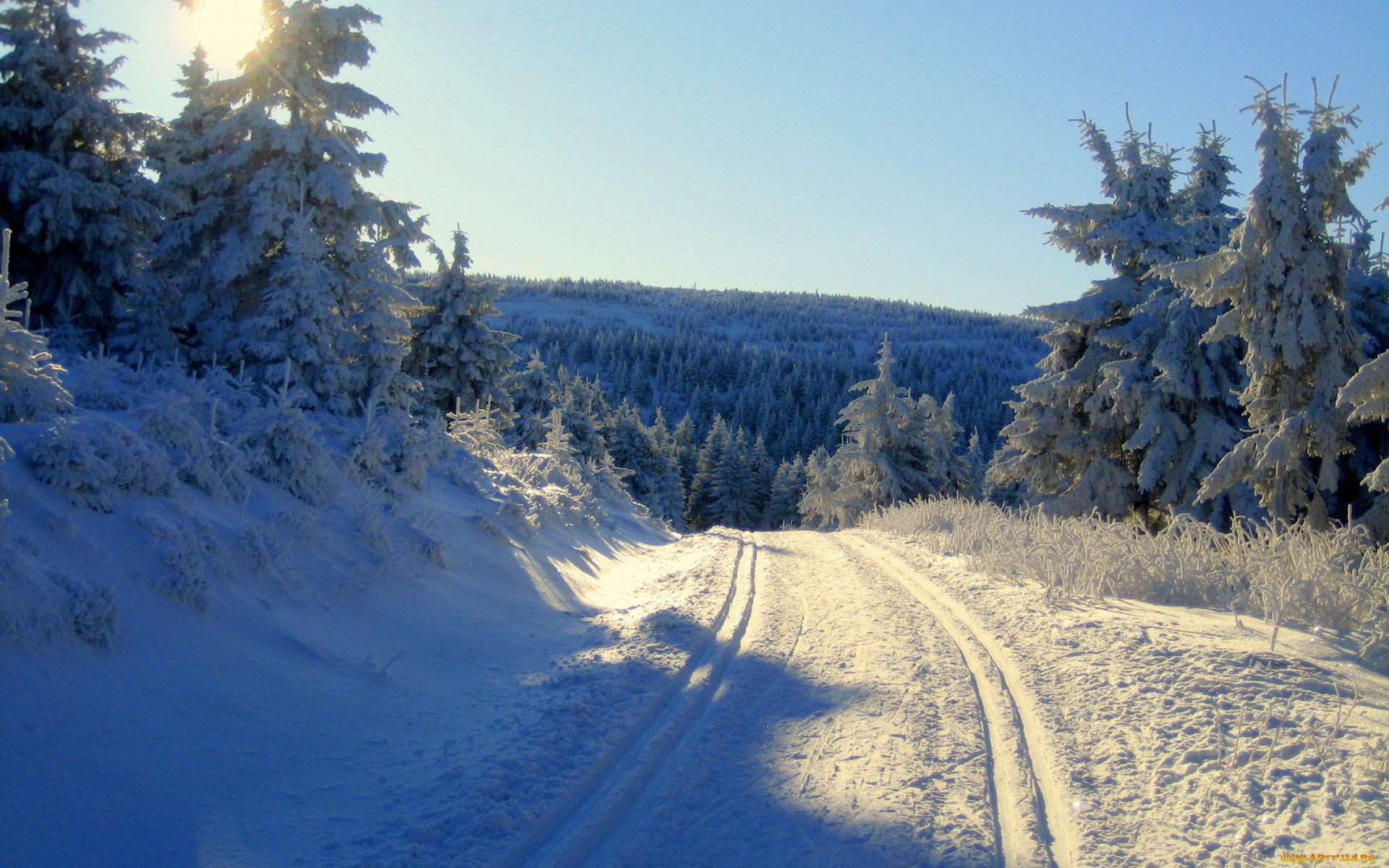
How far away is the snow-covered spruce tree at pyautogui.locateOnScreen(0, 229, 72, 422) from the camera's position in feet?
19.8

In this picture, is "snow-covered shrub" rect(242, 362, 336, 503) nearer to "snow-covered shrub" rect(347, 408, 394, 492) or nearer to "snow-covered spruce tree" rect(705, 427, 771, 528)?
"snow-covered shrub" rect(347, 408, 394, 492)

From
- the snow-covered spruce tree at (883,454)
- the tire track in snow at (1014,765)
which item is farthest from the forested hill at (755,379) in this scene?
the tire track in snow at (1014,765)

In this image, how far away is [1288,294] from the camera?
1130 centimetres

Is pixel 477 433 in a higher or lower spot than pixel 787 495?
higher

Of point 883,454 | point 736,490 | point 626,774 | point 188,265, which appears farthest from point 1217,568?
point 736,490

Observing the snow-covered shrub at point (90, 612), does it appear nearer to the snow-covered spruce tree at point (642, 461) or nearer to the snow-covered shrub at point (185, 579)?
the snow-covered shrub at point (185, 579)

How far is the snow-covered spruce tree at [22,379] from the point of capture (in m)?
6.03

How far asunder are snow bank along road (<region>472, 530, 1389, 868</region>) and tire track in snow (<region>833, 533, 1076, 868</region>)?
0.05 feet

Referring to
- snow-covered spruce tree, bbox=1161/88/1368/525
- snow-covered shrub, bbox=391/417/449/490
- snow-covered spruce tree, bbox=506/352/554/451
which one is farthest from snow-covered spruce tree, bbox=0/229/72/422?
snow-covered spruce tree, bbox=506/352/554/451

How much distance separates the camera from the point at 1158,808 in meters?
4.20

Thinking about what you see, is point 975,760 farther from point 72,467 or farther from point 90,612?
point 72,467

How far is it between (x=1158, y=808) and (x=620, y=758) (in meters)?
3.13

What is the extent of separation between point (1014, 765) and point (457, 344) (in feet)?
71.5

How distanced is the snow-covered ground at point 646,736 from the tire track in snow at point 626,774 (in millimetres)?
20
